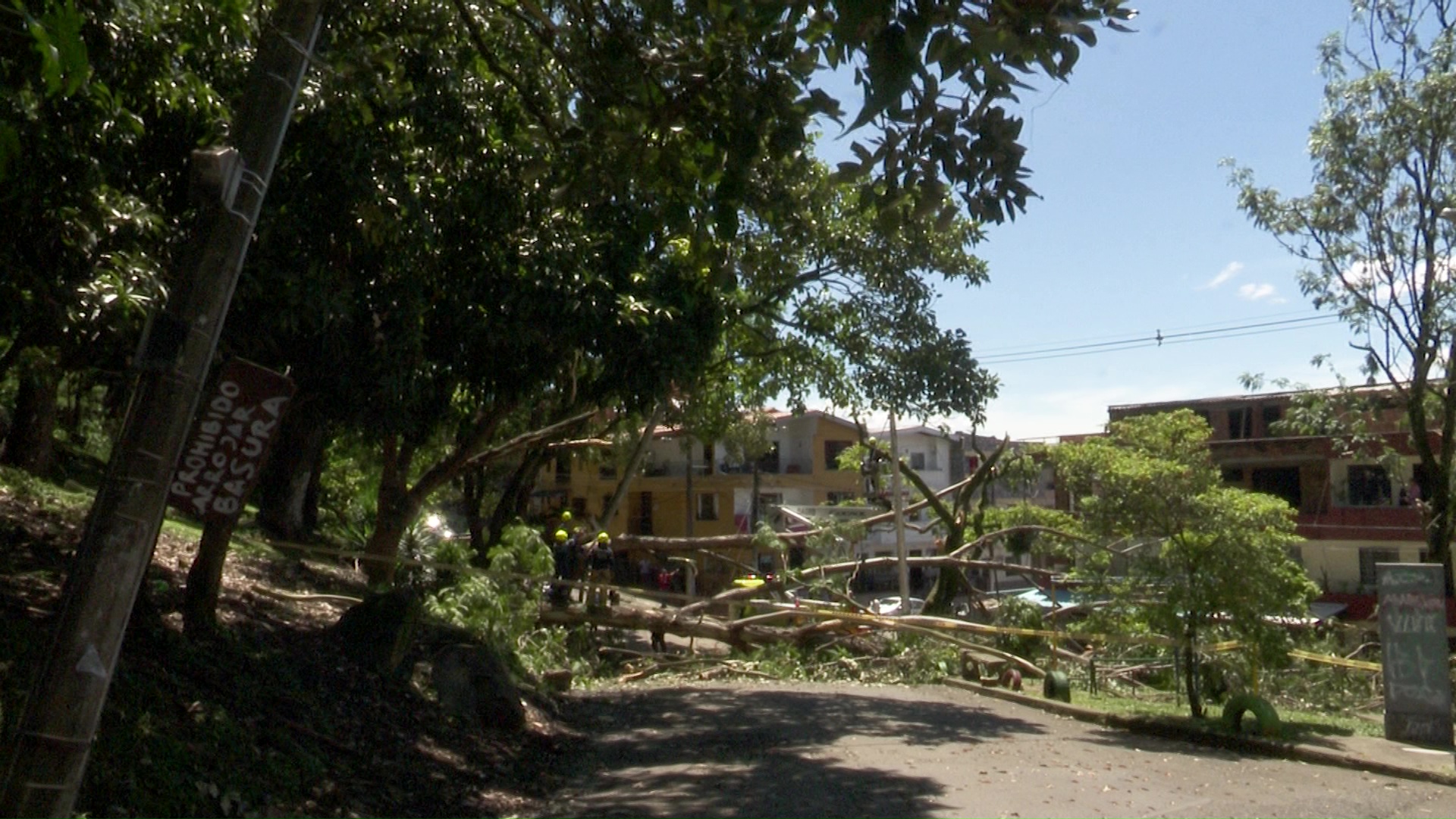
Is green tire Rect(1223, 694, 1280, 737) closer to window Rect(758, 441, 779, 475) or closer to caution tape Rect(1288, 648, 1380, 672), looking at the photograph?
caution tape Rect(1288, 648, 1380, 672)

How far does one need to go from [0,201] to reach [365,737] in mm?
4681

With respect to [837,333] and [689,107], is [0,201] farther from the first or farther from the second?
[837,333]

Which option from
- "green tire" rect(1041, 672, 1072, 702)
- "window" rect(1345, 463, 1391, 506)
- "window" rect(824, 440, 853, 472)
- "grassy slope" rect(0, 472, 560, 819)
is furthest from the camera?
"window" rect(824, 440, 853, 472)

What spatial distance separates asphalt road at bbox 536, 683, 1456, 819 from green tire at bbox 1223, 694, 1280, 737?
19.7 inches

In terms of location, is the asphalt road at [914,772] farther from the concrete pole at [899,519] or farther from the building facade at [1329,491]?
the building facade at [1329,491]

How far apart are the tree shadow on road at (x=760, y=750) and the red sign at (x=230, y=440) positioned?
4.17 metres

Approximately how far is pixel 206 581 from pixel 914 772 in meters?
5.86

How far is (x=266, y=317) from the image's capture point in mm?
9641

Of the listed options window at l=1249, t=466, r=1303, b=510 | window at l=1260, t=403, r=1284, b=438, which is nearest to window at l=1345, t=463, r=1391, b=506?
window at l=1249, t=466, r=1303, b=510

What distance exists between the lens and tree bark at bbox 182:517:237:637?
10.8 m

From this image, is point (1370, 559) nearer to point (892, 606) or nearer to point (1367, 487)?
point (1367, 487)

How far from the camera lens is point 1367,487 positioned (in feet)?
133

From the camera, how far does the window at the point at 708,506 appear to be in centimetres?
5006

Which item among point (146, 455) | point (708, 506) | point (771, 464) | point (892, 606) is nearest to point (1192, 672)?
point (146, 455)
